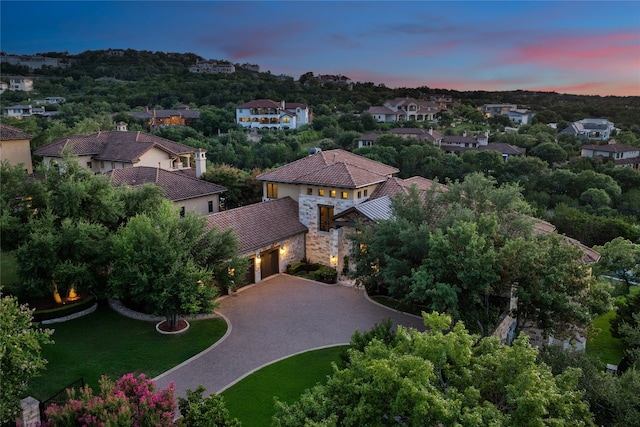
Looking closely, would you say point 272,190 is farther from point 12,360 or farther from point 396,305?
point 12,360

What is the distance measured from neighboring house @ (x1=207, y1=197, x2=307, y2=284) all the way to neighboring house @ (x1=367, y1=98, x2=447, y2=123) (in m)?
80.8

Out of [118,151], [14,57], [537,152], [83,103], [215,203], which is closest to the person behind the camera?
[215,203]

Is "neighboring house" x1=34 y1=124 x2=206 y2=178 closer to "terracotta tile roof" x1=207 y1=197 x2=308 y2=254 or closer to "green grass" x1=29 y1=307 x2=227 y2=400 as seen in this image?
"terracotta tile roof" x1=207 y1=197 x2=308 y2=254

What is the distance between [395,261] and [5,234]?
55.6ft

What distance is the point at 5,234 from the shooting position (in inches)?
787

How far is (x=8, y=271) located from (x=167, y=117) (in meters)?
69.0

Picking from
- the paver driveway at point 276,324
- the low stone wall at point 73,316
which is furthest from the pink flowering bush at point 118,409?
the low stone wall at point 73,316

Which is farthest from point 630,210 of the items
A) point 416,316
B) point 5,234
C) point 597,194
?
point 5,234

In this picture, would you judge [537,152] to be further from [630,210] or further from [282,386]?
[282,386]

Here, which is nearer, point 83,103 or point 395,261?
point 395,261

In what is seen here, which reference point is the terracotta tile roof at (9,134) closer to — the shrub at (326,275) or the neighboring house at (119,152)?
the neighboring house at (119,152)

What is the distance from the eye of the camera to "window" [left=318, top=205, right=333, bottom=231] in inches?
1149

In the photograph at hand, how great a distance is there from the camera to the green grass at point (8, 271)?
24.1 meters

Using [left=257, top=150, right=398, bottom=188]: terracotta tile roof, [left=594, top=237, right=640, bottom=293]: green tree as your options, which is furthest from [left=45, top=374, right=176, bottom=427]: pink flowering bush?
[left=594, top=237, right=640, bottom=293]: green tree
